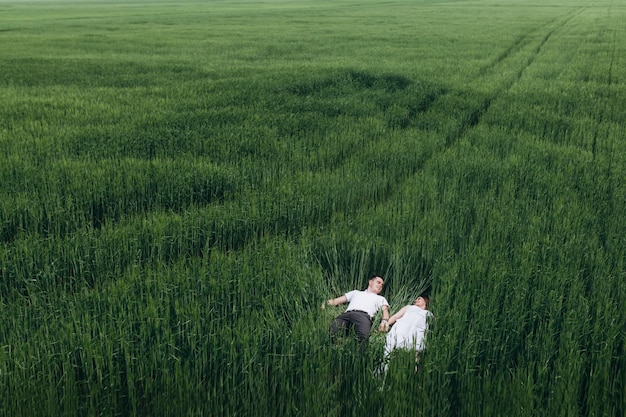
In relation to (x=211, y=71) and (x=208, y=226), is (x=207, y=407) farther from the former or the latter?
(x=211, y=71)

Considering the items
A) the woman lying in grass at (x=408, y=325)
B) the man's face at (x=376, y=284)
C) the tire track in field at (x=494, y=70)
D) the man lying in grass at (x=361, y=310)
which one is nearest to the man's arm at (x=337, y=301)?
the man lying in grass at (x=361, y=310)

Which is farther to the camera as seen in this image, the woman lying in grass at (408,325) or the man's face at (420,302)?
the man's face at (420,302)

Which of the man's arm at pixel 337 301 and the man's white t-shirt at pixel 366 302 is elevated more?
the man's white t-shirt at pixel 366 302

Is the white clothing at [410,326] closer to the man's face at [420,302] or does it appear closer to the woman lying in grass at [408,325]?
the woman lying in grass at [408,325]

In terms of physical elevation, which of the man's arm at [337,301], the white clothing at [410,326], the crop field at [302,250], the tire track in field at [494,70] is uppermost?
the tire track in field at [494,70]

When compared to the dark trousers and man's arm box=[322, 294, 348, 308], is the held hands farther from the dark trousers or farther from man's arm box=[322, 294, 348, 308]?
man's arm box=[322, 294, 348, 308]

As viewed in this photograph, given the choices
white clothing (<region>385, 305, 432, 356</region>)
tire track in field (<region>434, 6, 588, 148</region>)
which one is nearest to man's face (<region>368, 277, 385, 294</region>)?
white clothing (<region>385, 305, 432, 356</region>)

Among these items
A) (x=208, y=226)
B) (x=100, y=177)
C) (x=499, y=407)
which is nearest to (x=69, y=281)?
(x=208, y=226)
